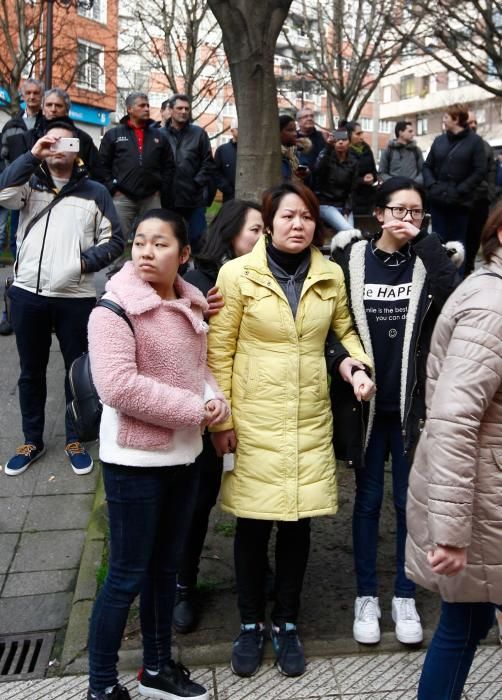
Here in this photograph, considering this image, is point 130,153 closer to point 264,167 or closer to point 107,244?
point 264,167

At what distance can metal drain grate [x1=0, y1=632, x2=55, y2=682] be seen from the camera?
3.39 m

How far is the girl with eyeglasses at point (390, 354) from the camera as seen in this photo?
3.44 meters

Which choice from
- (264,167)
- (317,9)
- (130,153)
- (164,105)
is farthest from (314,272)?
(317,9)

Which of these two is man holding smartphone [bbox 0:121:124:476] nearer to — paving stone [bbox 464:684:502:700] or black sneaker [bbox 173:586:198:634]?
black sneaker [bbox 173:586:198:634]

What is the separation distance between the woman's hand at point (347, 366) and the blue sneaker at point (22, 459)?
271cm

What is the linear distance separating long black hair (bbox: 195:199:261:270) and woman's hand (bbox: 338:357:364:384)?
30.1 inches

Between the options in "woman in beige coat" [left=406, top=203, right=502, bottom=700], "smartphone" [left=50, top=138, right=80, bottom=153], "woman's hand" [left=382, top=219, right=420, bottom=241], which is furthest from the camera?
"smartphone" [left=50, top=138, right=80, bottom=153]

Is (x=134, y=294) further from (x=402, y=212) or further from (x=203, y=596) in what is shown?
(x=203, y=596)

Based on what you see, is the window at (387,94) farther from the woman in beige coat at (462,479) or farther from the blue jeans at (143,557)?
the woman in beige coat at (462,479)

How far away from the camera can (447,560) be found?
7.82ft

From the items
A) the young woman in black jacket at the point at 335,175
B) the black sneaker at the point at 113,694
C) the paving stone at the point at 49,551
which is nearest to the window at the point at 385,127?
the young woman in black jacket at the point at 335,175

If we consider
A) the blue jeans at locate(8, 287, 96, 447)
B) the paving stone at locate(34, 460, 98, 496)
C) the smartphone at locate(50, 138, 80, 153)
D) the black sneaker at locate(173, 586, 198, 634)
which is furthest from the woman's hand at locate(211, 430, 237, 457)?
the smartphone at locate(50, 138, 80, 153)

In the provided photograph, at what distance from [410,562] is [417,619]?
1.10m

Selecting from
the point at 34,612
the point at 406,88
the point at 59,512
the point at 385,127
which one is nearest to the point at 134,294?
the point at 34,612
